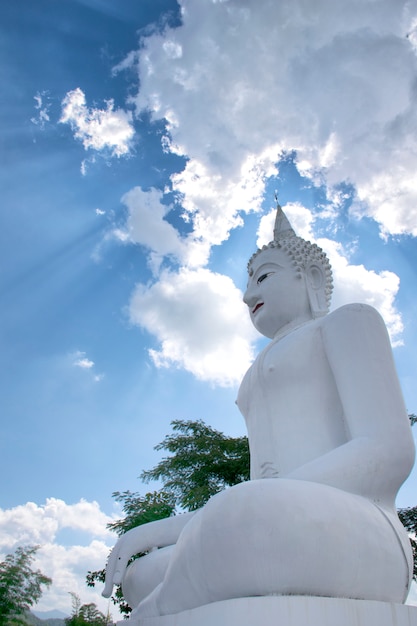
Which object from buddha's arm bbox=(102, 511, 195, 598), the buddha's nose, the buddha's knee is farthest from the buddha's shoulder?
the buddha's knee

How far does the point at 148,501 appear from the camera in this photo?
16.3 m

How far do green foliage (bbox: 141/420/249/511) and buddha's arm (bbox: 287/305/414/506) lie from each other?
13.6 meters

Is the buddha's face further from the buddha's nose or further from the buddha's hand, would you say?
the buddha's hand

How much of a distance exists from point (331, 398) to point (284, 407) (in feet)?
1.23

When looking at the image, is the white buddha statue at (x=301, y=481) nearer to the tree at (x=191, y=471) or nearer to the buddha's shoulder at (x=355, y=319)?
the buddha's shoulder at (x=355, y=319)

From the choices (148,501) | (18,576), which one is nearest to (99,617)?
(18,576)

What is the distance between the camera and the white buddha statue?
2211mm

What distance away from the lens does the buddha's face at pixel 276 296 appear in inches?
187

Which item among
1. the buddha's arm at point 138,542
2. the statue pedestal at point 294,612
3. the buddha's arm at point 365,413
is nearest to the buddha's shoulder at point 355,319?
the buddha's arm at point 365,413

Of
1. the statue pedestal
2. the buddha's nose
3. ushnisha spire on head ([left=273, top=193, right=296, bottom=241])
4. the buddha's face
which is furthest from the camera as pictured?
ushnisha spire on head ([left=273, top=193, right=296, bottom=241])

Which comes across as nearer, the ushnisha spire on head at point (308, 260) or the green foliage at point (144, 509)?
the ushnisha spire on head at point (308, 260)

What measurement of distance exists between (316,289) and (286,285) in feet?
1.27

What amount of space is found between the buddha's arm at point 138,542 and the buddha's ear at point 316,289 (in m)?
2.13

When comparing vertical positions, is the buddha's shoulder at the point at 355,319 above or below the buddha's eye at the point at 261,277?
below
